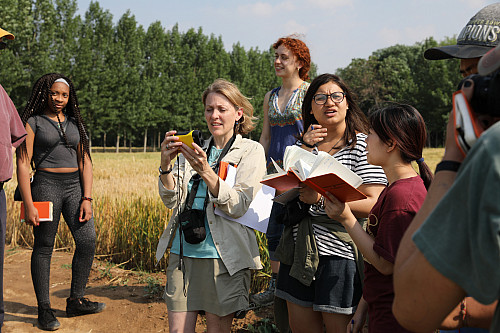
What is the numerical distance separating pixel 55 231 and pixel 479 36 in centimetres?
388

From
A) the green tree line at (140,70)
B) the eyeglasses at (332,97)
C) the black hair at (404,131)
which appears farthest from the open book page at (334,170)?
the green tree line at (140,70)

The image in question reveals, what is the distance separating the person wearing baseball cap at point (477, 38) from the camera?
2.18 meters

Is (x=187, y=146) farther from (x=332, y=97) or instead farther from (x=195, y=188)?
(x=332, y=97)

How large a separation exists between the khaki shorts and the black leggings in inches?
75.9

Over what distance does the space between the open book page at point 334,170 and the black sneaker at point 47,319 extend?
3.28m

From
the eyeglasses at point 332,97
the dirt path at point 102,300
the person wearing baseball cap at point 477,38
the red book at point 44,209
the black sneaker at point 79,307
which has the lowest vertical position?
the dirt path at point 102,300

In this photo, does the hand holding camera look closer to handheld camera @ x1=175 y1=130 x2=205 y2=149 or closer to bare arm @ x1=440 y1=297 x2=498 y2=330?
handheld camera @ x1=175 y1=130 x2=205 y2=149

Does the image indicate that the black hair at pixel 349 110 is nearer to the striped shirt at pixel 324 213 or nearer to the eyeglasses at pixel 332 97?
the eyeglasses at pixel 332 97

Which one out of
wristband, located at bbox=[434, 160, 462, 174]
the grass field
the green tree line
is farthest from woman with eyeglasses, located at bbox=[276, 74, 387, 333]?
the green tree line

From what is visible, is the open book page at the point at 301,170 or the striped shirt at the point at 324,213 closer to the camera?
the open book page at the point at 301,170

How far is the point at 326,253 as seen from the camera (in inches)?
103

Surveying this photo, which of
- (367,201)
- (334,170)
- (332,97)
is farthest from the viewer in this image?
(332,97)

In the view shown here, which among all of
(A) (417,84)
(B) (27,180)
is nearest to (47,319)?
(B) (27,180)

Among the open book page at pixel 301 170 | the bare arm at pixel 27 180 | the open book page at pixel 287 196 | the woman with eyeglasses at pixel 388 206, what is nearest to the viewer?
the woman with eyeglasses at pixel 388 206
